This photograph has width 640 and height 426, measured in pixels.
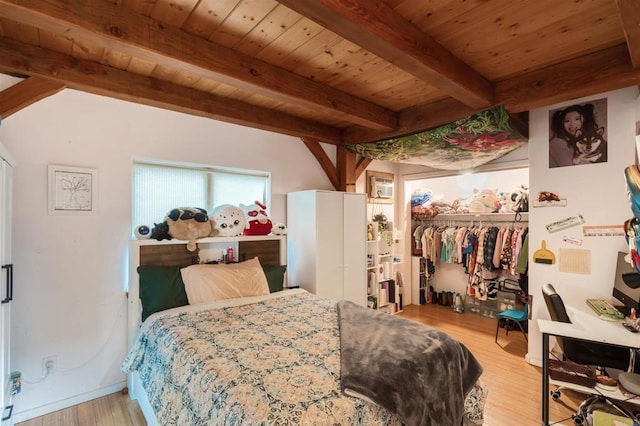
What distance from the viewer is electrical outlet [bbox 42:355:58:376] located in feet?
7.39

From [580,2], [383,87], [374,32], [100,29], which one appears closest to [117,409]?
[100,29]

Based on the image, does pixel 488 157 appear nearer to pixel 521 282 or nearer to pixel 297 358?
pixel 521 282

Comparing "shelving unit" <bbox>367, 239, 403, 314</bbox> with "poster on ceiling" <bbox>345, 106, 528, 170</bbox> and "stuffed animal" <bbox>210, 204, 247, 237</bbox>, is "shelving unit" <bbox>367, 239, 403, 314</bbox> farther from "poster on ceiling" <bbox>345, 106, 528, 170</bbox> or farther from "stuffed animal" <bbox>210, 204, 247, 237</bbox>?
"stuffed animal" <bbox>210, 204, 247, 237</bbox>

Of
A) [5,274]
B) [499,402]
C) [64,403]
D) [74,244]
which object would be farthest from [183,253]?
[499,402]

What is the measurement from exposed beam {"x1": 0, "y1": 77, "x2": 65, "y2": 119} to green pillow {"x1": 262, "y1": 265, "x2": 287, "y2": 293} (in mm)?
2210

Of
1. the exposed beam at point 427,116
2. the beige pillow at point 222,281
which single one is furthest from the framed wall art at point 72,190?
the exposed beam at point 427,116

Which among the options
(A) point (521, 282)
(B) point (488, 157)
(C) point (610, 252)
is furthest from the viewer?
(A) point (521, 282)

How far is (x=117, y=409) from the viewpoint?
90.7 inches

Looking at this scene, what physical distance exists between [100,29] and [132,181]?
1379 millimetres

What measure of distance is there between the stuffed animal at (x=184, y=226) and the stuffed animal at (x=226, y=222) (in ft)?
0.37

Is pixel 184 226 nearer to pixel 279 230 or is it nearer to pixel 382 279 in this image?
pixel 279 230

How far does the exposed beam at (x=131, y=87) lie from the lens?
199cm

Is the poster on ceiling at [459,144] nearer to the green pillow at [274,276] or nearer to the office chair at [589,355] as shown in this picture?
the office chair at [589,355]

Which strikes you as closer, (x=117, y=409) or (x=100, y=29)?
(x=100, y=29)
